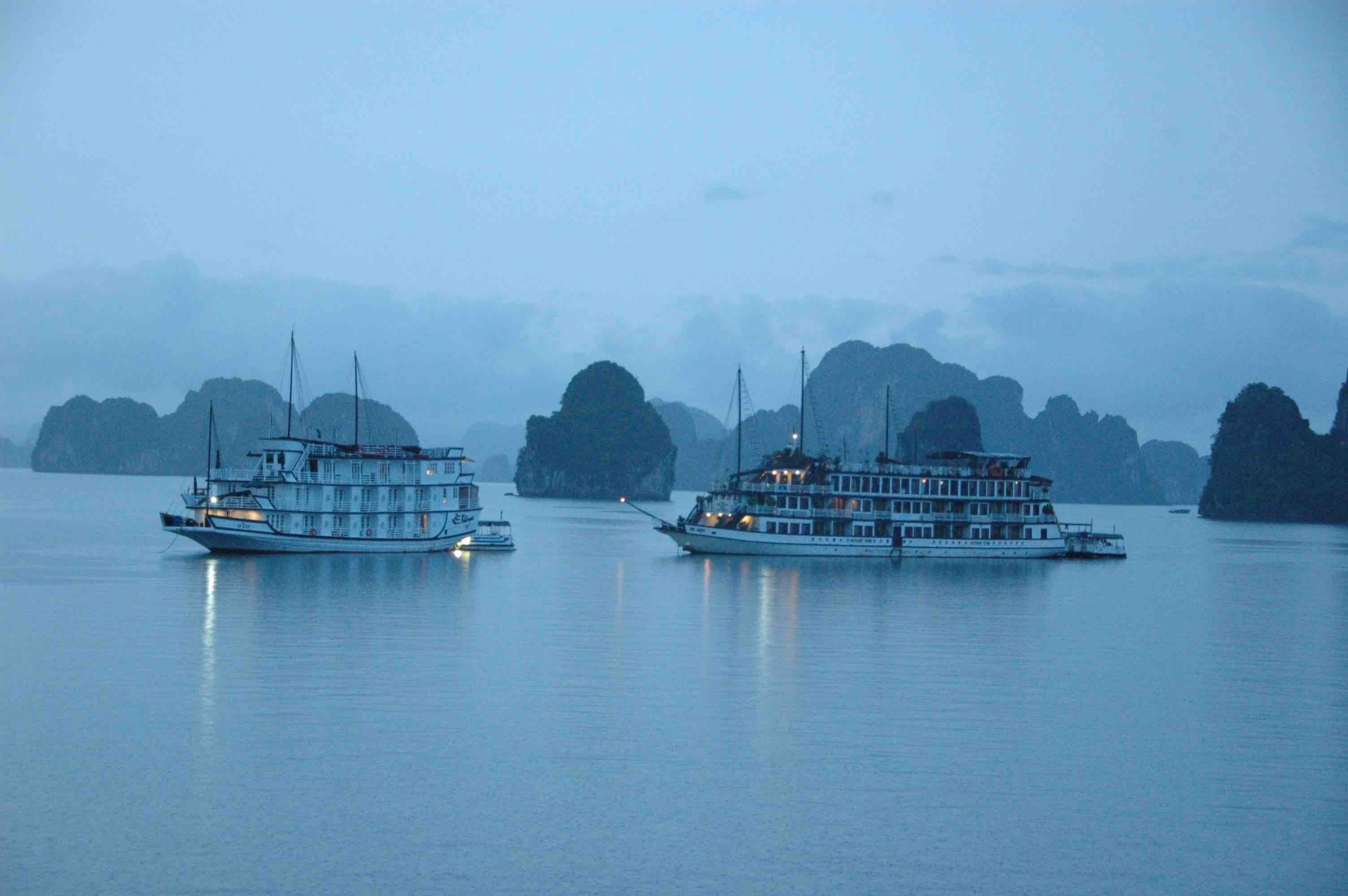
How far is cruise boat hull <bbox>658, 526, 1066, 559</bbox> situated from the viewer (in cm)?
7950

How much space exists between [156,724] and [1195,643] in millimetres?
36762

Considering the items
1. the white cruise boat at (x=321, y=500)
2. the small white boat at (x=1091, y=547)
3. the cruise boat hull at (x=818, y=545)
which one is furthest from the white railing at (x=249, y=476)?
the small white boat at (x=1091, y=547)

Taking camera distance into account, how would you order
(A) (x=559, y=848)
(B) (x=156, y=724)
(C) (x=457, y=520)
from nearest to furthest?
(A) (x=559, y=848)
(B) (x=156, y=724)
(C) (x=457, y=520)

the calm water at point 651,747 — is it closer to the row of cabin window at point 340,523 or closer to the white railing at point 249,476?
the white railing at point 249,476

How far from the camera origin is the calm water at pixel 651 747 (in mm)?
18141

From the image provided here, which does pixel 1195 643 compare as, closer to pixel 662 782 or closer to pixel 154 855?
pixel 662 782

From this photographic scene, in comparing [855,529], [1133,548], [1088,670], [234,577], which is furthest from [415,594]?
[1133,548]

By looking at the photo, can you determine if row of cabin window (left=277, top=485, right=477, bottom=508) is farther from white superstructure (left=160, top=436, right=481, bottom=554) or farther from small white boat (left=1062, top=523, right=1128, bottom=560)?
small white boat (left=1062, top=523, right=1128, bottom=560)

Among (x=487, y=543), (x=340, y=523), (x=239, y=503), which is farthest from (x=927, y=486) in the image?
(x=239, y=503)

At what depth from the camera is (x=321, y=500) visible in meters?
68.8

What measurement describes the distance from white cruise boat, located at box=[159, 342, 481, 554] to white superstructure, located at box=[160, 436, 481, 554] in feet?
0.17

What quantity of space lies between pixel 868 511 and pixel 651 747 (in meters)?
58.2

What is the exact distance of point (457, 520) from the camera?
2960 inches

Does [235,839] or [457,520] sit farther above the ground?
[457,520]
